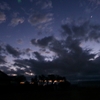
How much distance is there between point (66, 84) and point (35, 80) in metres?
16.4

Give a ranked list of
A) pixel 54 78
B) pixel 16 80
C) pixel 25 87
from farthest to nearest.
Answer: pixel 54 78 < pixel 16 80 < pixel 25 87

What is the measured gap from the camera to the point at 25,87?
47312mm

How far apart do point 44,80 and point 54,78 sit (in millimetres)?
4105

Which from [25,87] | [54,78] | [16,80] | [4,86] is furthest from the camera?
[54,78]

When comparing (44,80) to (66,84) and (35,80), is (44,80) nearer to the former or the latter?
(35,80)

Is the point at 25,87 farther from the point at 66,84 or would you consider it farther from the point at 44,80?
the point at 44,80

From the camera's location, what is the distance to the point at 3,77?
43.3 meters

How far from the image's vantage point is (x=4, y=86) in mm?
42125

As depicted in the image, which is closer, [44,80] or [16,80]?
[16,80]

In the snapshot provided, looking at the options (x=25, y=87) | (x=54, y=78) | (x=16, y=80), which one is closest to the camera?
(x=25, y=87)

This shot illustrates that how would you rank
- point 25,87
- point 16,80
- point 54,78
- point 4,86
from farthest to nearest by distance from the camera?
point 54,78
point 16,80
point 25,87
point 4,86

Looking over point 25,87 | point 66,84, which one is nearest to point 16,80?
point 25,87

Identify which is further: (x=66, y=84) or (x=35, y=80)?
(x=35, y=80)

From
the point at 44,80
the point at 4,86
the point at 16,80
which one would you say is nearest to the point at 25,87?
the point at 4,86
